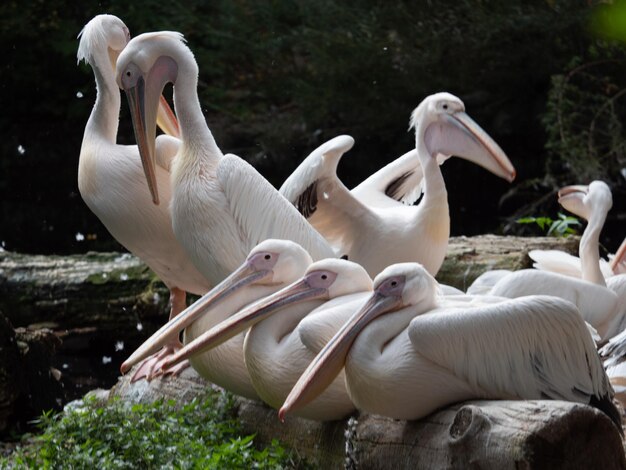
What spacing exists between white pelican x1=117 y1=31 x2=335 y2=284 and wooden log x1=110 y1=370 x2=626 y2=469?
0.93 meters

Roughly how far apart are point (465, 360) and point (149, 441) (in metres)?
1.09

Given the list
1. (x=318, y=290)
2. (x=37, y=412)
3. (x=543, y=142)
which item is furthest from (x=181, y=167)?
(x=543, y=142)

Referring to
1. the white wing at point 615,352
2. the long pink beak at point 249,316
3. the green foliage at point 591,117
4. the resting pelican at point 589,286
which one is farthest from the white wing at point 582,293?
the green foliage at point 591,117

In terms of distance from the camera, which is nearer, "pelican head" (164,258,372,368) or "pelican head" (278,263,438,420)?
"pelican head" (278,263,438,420)

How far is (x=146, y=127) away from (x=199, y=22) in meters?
6.80

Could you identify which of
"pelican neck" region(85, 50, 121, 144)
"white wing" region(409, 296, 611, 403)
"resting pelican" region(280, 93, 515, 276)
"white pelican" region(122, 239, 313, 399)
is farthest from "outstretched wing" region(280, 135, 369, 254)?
"white wing" region(409, 296, 611, 403)

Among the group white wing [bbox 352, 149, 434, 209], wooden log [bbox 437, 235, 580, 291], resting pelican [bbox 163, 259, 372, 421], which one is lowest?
wooden log [bbox 437, 235, 580, 291]

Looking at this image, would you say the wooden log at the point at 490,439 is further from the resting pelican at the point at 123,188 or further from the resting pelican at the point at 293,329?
the resting pelican at the point at 123,188

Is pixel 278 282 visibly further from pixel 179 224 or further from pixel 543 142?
pixel 543 142

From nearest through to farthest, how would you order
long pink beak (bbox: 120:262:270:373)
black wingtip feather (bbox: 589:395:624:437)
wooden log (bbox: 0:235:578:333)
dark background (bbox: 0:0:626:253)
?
black wingtip feather (bbox: 589:395:624:437) → long pink beak (bbox: 120:262:270:373) → wooden log (bbox: 0:235:578:333) → dark background (bbox: 0:0:626:253)

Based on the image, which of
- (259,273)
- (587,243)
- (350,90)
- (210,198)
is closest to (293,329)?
(259,273)

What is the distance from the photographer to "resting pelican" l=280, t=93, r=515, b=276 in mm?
4258

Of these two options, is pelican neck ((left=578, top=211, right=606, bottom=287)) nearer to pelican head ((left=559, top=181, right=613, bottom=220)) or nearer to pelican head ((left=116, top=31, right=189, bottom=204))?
pelican head ((left=559, top=181, right=613, bottom=220))

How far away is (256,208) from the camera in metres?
3.91
